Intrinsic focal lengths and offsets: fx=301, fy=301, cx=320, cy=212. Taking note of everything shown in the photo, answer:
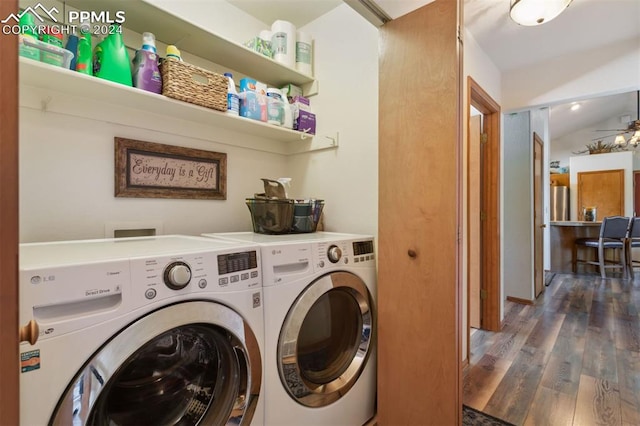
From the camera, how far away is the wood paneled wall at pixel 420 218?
48.3 inches

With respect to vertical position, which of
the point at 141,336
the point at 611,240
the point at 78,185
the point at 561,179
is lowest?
the point at 611,240

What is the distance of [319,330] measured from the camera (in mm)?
1354

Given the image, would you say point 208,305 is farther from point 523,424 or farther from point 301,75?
point 523,424

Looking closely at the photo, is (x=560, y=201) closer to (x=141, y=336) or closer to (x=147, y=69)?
(x=147, y=69)

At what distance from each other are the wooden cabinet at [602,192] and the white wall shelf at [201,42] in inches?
310

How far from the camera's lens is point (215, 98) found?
1.44 m

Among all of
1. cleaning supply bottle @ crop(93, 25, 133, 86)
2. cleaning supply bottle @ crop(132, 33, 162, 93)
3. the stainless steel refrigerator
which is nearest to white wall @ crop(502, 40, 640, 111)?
cleaning supply bottle @ crop(132, 33, 162, 93)

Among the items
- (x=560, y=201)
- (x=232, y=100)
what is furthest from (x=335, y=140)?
(x=560, y=201)

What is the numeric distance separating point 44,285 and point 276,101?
1.38m

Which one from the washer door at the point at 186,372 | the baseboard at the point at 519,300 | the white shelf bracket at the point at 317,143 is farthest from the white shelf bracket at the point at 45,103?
the baseboard at the point at 519,300

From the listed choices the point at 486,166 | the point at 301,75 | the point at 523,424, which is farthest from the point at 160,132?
the point at 486,166

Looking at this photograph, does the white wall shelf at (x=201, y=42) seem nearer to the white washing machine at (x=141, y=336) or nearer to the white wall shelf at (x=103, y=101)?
the white wall shelf at (x=103, y=101)

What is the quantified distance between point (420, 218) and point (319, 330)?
67 cm

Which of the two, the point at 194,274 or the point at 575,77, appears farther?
the point at 575,77
